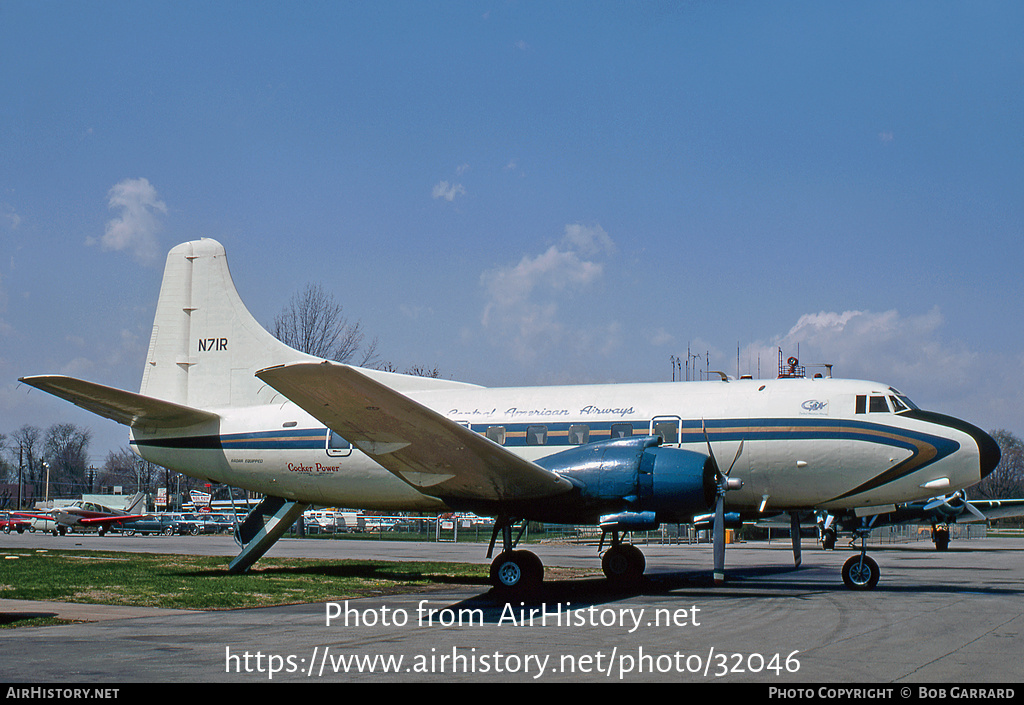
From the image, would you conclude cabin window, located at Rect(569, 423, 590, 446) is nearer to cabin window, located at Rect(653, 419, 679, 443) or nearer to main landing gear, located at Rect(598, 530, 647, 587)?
cabin window, located at Rect(653, 419, 679, 443)

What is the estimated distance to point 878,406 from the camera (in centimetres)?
1653

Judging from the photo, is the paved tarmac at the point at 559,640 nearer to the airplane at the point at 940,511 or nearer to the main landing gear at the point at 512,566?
the main landing gear at the point at 512,566

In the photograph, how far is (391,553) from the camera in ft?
96.6

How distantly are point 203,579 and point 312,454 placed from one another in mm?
3305

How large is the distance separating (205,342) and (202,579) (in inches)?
231

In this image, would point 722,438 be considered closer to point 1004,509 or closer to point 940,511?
point 940,511

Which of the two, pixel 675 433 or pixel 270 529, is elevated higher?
pixel 675 433

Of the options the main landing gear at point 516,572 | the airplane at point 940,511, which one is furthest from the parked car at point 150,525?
the main landing gear at point 516,572

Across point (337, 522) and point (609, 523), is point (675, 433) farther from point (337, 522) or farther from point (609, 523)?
point (337, 522)

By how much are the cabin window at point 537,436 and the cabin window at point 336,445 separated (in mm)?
3765

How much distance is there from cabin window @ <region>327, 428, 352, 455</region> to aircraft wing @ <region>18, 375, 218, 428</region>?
3019 mm

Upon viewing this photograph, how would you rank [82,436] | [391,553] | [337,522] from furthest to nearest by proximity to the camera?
[82,436] < [337,522] < [391,553]

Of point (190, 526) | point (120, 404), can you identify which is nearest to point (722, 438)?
point (120, 404)
